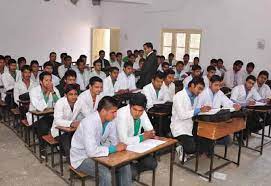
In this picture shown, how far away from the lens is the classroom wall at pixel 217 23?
6.88m

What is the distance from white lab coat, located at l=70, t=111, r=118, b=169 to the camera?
96.3 inches

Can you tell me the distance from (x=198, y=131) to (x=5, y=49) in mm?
6922

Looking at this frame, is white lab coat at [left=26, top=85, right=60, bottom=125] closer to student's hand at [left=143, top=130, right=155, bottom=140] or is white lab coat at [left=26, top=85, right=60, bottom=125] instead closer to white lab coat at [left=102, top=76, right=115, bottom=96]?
white lab coat at [left=102, top=76, right=115, bottom=96]

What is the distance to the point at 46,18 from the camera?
9.13 metres

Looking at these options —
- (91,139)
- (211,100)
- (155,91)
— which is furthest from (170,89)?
(91,139)

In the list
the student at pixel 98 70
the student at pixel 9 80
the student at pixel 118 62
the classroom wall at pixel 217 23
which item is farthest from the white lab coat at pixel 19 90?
the classroom wall at pixel 217 23

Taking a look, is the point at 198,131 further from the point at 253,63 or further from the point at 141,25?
the point at 141,25

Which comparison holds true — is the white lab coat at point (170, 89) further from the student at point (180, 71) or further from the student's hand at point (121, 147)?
the student's hand at point (121, 147)

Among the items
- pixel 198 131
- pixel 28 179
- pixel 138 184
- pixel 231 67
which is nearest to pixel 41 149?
pixel 28 179

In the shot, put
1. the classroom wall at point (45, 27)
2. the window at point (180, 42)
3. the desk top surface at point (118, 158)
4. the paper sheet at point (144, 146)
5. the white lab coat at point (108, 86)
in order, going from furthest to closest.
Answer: the classroom wall at point (45, 27) < the window at point (180, 42) < the white lab coat at point (108, 86) < the paper sheet at point (144, 146) < the desk top surface at point (118, 158)

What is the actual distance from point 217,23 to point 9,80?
5.19 m

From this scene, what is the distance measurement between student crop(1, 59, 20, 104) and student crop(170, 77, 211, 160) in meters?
2.89

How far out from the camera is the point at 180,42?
8.48m

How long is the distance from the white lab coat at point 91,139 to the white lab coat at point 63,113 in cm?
65
